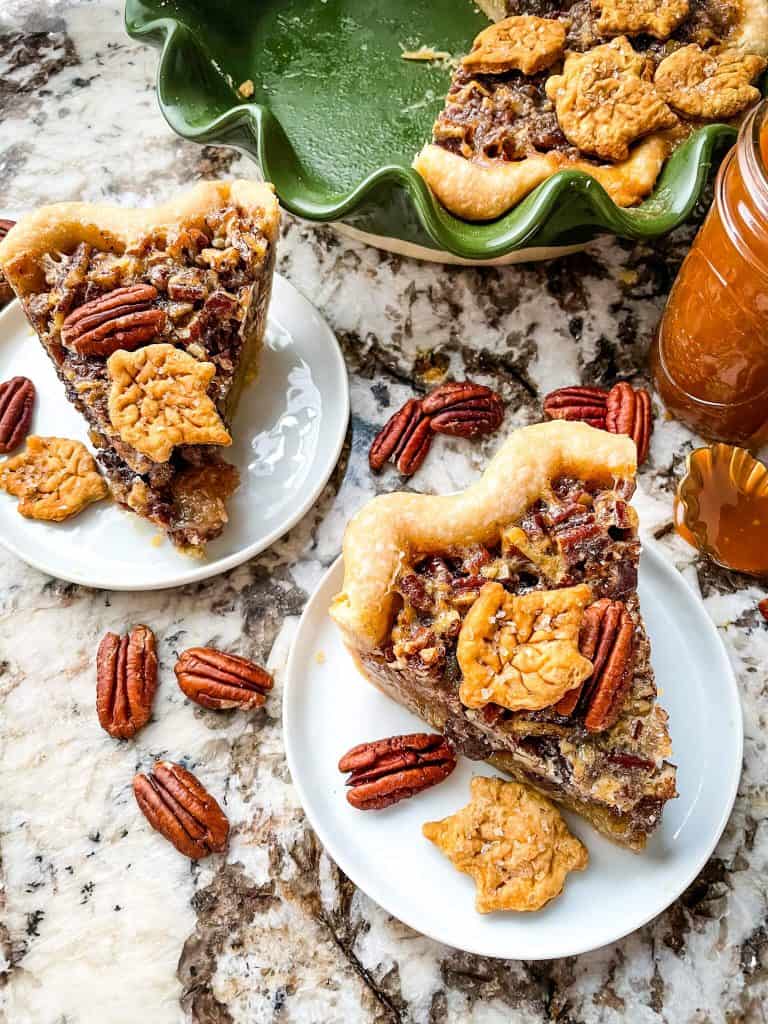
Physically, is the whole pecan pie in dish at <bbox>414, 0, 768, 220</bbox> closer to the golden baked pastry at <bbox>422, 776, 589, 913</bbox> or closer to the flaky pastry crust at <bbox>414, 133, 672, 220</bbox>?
the flaky pastry crust at <bbox>414, 133, 672, 220</bbox>

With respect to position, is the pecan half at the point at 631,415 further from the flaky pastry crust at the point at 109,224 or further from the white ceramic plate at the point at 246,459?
the flaky pastry crust at the point at 109,224

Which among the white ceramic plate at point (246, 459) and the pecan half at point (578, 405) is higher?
the white ceramic plate at point (246, 459)

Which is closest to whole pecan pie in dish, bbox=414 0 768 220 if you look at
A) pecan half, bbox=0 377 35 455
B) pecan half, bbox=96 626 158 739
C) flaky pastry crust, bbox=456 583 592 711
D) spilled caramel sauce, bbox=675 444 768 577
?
spilled caramel sauce, bbox=675 444 768 577

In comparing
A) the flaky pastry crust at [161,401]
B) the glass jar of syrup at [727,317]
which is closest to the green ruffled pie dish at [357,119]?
the glass jar of syrup at [727,317]

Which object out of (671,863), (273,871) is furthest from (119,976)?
(671,863)

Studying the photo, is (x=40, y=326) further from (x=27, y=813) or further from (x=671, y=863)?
(x=671, y=863)
